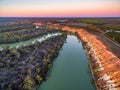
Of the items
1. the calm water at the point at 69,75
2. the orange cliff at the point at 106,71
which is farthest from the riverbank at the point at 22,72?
the orange cliff at the point at 106,71

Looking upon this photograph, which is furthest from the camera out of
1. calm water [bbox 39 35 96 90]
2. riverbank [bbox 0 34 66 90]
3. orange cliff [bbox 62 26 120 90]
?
calm water [bbox 39 35 96 90]

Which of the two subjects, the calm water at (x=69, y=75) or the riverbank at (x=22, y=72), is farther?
the calm water at (x=69, y=75)

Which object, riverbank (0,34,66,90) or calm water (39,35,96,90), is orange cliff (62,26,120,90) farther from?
riverbank (0,34,66,90)

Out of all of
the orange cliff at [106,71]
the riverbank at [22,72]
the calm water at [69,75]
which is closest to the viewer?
the riverbank at [22,72]

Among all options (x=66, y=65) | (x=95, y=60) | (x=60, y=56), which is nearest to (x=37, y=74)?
(x=66, y=65)

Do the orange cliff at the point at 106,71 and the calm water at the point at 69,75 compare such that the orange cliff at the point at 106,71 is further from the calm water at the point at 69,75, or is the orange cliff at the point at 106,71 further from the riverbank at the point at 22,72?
the riverbank at the point at 22,72

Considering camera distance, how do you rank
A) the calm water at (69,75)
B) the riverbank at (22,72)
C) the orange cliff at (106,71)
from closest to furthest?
1. the riverbank at (22,72)
2. the orange cliff at (106,71)
3. the calm water at (69,75)

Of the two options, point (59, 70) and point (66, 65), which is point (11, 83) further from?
point (66, 65)

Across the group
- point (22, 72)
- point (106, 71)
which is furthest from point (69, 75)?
point (22, 72)

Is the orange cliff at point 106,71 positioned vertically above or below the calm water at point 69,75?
above

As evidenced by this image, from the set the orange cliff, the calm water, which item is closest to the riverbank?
the calm water
